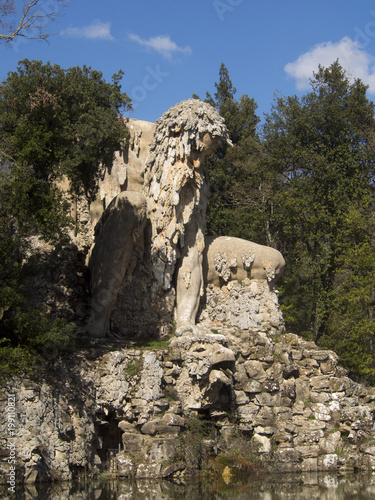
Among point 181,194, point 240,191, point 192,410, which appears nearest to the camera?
point 192,410

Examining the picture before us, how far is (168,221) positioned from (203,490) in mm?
5824

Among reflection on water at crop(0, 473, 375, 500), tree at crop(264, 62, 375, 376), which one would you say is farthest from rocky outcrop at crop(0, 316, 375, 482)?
tree at crop(264, 62, 375, 376)

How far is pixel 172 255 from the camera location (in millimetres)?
15203

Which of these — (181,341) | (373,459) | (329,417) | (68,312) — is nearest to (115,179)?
(68,312)

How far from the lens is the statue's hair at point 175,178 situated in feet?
49.6

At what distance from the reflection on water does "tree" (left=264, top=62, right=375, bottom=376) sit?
7705 millimetres

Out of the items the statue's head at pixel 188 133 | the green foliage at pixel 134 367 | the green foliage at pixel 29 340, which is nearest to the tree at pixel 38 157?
the green foliage at pixel 29 340

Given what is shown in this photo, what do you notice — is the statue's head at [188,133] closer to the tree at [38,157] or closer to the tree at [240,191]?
the tree at [38,157]

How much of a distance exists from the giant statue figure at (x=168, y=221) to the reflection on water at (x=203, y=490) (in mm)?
3438

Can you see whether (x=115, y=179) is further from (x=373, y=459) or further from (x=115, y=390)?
(x=373, y=459)

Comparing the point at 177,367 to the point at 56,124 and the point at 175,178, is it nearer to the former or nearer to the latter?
the point at 175,178

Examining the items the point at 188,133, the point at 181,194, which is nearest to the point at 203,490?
the point at 181,194

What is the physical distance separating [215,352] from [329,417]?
3.20m

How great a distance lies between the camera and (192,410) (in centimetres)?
1359
